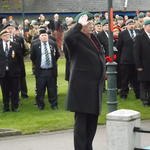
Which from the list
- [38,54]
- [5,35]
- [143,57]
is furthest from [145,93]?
[5,35]

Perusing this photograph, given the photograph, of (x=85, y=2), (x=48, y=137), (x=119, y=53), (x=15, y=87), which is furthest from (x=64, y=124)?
(x=85, y=2)

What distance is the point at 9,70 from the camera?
1410 centimetres

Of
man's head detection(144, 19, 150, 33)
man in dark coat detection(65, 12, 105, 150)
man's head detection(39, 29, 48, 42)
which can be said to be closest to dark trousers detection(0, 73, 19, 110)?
man's head detection(39, 29, 48, 42)

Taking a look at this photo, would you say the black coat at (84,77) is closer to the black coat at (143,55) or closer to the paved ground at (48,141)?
the paved ground at (48,141)

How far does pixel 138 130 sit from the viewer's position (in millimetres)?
7832

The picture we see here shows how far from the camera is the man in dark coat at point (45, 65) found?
47.4 ft

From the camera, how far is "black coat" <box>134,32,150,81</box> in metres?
14.8

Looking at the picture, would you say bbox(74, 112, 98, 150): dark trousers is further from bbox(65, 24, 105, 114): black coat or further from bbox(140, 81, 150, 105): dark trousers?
bbox(140, 81, 150, 105): dark trousers

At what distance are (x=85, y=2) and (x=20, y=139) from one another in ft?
107

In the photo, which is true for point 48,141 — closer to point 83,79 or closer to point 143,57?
point 83,79

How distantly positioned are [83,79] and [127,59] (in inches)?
309

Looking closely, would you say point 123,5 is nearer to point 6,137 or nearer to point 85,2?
point 85,2

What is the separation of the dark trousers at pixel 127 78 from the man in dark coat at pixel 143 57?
1365 millimetres

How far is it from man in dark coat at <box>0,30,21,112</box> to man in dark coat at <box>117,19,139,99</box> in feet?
10.6
